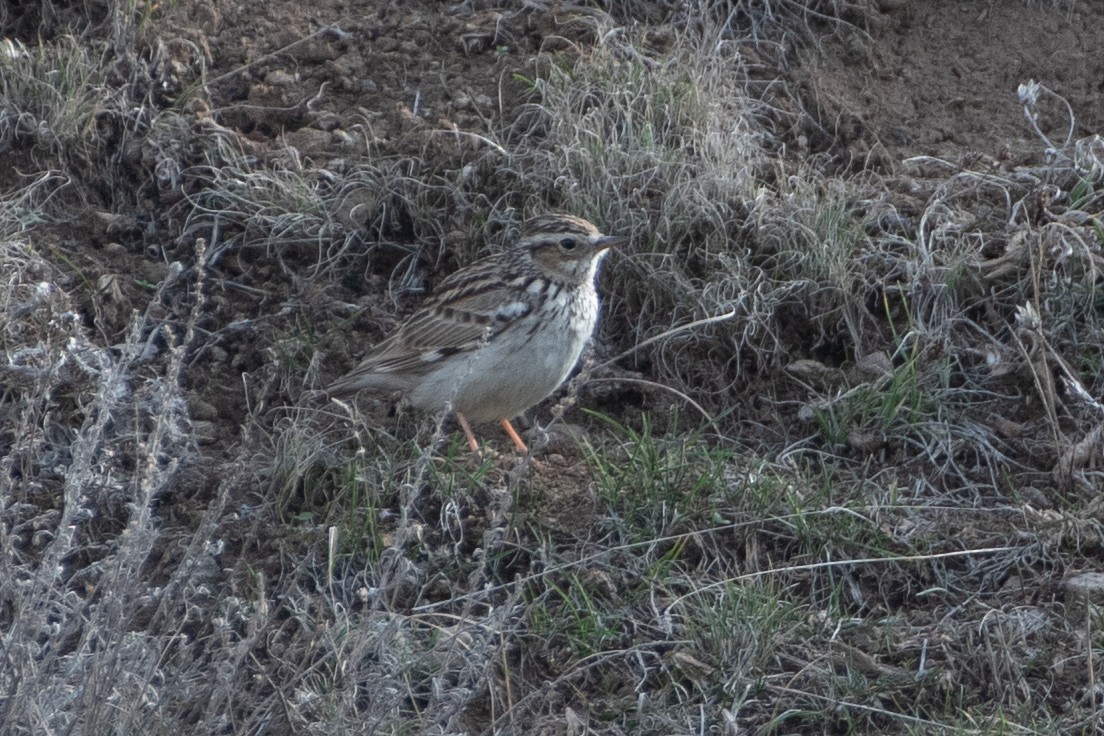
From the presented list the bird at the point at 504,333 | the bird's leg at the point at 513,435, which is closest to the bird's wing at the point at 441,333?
the bird at the point at 504,333

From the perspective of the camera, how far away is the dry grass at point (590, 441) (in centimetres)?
523

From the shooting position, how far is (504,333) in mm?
6816

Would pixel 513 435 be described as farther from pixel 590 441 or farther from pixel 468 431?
pixel 590 441

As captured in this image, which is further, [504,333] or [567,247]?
[567,247]

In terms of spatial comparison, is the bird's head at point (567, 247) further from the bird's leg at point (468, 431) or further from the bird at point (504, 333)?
the bird's leg at point (468, 431)

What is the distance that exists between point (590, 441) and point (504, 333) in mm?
588

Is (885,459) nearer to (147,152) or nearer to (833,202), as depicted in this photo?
(833,202)

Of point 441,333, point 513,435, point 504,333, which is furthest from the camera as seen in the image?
point 513,435

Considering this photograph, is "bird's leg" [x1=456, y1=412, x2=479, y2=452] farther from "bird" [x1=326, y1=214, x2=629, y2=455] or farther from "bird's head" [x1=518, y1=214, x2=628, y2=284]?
"bird's head" [x1=518, y1=214, x2=628, y2=284]

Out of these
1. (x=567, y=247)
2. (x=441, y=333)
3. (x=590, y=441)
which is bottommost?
(x=590, y=441)

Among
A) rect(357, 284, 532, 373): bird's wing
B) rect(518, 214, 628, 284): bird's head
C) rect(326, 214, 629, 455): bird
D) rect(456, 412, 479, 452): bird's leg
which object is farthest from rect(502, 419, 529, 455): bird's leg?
rect(518, 214, 628, 284): bird's head

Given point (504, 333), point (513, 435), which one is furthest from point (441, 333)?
point (513, 435)

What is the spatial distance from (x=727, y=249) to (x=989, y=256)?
3.88ft

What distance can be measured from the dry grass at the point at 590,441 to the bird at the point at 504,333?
0.21 metres
